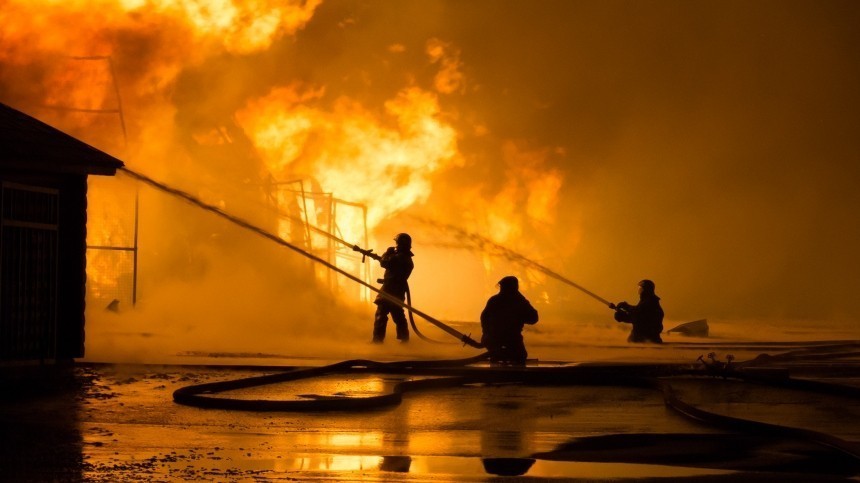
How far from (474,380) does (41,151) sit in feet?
20.0

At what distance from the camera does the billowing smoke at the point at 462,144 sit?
31.4 m

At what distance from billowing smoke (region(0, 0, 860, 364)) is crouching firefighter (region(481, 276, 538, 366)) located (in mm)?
4815

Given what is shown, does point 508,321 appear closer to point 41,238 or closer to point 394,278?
point 394,278

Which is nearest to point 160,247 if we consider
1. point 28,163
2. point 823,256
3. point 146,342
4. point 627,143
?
point 146,342

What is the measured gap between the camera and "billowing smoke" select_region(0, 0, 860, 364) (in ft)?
103

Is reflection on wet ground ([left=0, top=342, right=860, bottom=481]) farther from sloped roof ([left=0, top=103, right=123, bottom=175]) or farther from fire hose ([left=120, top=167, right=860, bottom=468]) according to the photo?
sloped roof ([left=0, top=103, right=123, bottom=175])

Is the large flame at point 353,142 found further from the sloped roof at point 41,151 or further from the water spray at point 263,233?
the sloped roof at point 41,151

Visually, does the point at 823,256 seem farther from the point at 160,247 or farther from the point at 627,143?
the point at 160,247

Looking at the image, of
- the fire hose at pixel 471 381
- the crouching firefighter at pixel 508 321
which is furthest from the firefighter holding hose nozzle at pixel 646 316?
the fire hose at pixel 471 381

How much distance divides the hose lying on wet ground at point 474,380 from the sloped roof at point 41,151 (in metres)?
3.80

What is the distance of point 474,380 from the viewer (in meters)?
16.0

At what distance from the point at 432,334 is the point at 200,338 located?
6257 millimetres

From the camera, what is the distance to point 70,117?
2989cm

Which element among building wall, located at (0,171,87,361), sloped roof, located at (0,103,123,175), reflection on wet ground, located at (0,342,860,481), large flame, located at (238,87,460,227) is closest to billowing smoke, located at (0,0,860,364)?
large flame, located at (238,87,460,227)
